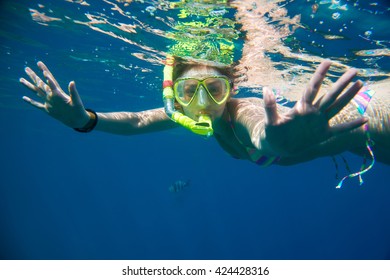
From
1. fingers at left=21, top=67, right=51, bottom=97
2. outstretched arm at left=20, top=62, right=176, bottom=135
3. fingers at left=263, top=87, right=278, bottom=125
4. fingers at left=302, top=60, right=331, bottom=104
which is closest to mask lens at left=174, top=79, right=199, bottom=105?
outstretched arm at left=20, top=62, right=176, bottom=135

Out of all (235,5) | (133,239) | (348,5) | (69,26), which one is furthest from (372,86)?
(133,239)

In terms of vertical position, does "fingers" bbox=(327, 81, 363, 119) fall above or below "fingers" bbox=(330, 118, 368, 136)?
above

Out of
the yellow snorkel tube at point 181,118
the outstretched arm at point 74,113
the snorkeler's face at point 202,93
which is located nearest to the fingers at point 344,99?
the yellow snorkel tube at point 181,118

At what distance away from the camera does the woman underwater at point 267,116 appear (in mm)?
2359

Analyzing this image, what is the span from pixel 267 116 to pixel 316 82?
508 mm

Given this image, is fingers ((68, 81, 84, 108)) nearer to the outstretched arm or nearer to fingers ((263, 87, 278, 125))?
the outstretched arm

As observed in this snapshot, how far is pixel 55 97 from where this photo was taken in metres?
3.66

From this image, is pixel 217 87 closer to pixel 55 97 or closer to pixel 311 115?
pixel 311 115

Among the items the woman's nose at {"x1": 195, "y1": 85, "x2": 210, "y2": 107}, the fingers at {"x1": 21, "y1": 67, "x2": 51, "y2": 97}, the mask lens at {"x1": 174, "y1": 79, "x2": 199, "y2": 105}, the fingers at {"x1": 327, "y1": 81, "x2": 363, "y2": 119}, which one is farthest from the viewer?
the mask lens at {"x1": 174, "y1": 79, "x2": 199, "y2": 105}

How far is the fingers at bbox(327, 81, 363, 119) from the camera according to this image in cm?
228

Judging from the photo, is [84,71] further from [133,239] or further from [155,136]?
[133,239]

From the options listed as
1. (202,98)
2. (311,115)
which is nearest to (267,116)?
(311,115)

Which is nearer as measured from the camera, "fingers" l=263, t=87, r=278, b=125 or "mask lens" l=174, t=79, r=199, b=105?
"fingers" l=263, t=87, r=278, b=125

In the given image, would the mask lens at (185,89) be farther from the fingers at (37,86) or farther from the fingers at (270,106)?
the fingers at (270,106)
